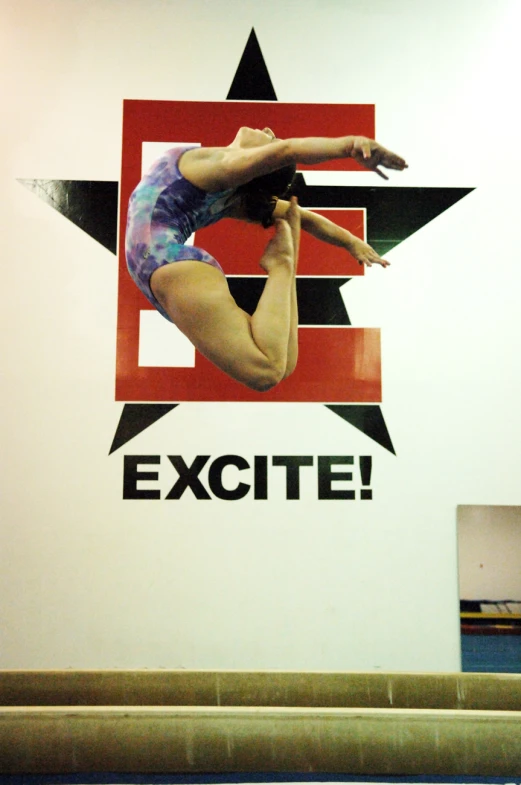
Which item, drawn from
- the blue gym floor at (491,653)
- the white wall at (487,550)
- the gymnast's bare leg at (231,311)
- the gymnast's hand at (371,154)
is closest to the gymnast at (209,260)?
the gymnast's bare leg at (231,311)

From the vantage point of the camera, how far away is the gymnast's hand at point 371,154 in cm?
208

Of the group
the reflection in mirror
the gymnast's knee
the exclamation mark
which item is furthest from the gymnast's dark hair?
the reflection in mirror

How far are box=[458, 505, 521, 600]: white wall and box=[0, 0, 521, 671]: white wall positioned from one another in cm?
6

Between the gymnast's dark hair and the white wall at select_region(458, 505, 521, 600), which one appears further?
the white wall at select_region(458, 505, 521, 600)

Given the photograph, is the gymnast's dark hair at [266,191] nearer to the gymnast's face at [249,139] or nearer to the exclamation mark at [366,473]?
the gymnast's face at [249,139]

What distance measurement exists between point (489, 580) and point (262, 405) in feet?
4.20

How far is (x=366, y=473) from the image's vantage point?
10.7 feet

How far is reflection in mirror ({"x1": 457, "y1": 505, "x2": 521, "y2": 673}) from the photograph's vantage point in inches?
127

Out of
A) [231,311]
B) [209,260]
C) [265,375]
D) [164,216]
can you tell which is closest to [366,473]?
[265,375]

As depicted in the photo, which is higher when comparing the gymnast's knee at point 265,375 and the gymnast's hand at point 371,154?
the gymnast's hand at point 371,154

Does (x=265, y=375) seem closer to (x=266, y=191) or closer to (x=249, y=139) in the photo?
(x=266, y=191)

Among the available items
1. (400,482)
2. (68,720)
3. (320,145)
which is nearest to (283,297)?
(320,145)

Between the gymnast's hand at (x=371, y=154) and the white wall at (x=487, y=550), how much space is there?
5.62 feet

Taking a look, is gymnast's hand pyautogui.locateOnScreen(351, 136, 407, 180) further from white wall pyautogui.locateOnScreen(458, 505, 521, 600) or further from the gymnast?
white wall pyautogui.locateOnScreen(458, 505, 521, 600)
